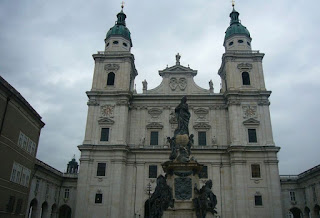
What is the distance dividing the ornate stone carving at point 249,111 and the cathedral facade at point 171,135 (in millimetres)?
127

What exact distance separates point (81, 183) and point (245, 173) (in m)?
19.3

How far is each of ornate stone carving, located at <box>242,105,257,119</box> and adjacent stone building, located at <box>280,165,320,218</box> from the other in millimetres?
9401

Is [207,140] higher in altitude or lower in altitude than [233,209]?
higher

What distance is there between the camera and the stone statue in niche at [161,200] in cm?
1519

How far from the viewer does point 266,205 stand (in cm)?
3359

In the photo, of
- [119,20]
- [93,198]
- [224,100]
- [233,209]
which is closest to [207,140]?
[224,100]

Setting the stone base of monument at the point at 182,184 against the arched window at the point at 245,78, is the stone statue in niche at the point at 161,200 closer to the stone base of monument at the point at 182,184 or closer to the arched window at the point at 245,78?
the stone base of monument at the point at 182,184

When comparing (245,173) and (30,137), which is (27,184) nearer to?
(30,137)

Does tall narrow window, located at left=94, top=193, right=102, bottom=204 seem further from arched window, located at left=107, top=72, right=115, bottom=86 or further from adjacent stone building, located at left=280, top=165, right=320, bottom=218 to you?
adjacent stone building, located at left=280, top=165, right=320, bottom=218

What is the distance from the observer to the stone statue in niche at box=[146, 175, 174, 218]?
15191 mm

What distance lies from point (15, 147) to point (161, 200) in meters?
14.5

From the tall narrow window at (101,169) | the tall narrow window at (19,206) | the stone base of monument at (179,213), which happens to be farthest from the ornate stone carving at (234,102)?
the tall narrow window at (19,206)

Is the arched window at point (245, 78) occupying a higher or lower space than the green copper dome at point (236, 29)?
lower

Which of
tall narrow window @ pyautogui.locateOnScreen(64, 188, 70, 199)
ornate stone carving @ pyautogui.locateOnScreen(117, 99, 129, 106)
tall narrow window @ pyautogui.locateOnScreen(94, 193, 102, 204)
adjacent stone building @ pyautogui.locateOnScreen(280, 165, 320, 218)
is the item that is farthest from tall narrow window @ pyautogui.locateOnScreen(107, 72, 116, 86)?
adjacent stone building @ pyautogui.locateOnScreen(280, 165, 320, 218)
